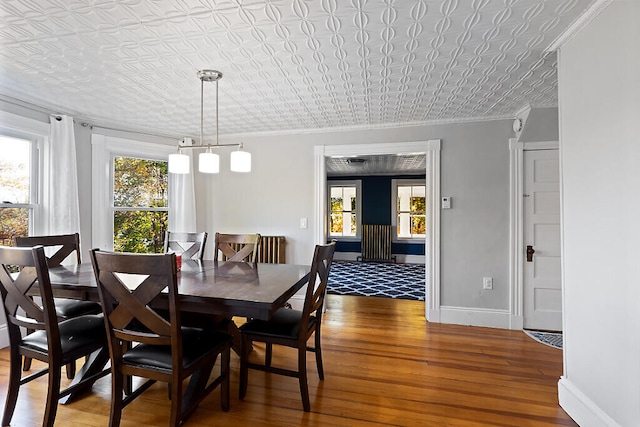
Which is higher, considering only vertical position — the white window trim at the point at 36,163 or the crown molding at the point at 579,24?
the crown molding at the point at 579,24

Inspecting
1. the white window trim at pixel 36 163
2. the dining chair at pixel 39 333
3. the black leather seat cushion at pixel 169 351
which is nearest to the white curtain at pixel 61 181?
the white window trim at pixel 36 163

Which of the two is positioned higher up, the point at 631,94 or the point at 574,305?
the point at 631,94

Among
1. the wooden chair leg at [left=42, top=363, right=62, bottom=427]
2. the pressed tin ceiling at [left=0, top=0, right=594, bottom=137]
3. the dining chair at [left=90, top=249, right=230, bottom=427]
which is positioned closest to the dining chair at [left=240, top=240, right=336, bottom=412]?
the dining chair at [left=90, top=249, right=230, bottom=427]

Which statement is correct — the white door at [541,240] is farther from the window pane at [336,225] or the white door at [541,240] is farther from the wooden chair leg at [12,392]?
the window pane at [336,225]

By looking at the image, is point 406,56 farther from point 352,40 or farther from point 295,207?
point 295,207

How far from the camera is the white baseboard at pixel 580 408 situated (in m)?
1.59

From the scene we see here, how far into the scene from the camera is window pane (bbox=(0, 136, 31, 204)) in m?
2.74

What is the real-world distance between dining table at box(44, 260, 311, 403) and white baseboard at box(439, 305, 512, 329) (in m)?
1.98

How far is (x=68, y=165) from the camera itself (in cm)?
Answer: 304

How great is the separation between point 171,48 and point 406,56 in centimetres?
151

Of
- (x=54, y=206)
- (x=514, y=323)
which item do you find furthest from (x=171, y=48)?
(x=514, y=323)

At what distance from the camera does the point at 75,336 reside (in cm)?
178

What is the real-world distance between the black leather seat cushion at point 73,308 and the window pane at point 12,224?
0.98 m

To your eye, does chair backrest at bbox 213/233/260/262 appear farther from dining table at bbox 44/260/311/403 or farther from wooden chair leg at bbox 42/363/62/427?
wooden chair leg at bbox 42/363/62/427
